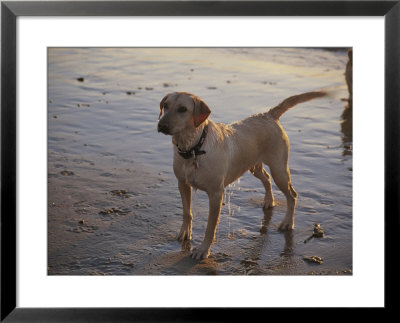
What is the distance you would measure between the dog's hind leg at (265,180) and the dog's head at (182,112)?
157cm

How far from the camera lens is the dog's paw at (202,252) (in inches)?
208

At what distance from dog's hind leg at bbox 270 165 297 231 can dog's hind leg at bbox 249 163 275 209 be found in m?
0.38

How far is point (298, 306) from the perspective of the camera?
470 centimetres

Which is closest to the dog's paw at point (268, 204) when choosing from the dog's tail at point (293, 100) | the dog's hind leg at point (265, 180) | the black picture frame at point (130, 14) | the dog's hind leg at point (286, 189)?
the dog's hind leg at point (265, 180)

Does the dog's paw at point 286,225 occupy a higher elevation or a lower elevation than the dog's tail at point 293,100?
lower

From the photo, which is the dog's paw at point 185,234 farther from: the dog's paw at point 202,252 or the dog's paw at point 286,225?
the dog's paw at point 286,225

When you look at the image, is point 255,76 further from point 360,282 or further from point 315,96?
point 360,282

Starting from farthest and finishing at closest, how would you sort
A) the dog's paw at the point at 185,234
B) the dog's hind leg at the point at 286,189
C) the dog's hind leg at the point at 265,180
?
the dog's hind leg at the point at 265,180 → the dog's hind leg at the point at 286,189 → the dog's paw at the point at 185,234

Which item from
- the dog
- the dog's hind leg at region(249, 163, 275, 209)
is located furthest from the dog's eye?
the dog's hind leg at region(249, 163, 275, 209)

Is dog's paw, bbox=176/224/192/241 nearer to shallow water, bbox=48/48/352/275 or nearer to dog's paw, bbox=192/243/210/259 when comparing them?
shallow water, bbox=48/48/352/275

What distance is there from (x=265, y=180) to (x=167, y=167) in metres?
1.30

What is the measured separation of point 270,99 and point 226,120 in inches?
29.8

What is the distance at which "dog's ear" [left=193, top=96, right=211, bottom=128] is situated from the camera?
4.83 m

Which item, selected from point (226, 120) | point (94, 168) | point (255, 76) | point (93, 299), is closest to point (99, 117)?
point (94, 168)
